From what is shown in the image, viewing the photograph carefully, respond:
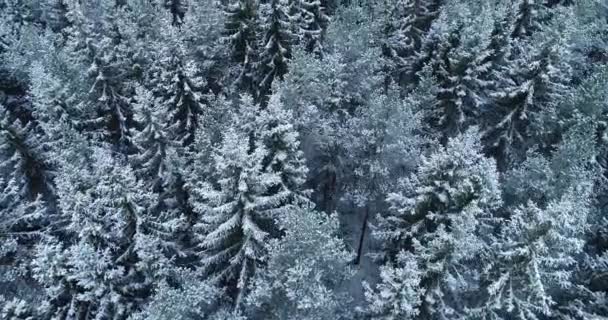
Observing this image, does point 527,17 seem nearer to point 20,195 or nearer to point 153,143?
point 153,143

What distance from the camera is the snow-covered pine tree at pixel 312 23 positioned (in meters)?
32.3

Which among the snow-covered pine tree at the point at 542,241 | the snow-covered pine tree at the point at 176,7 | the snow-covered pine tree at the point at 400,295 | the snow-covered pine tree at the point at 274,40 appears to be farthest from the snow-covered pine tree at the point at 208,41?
the snow-covered pine tree at the point at 542,241

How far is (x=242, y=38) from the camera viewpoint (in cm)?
2989

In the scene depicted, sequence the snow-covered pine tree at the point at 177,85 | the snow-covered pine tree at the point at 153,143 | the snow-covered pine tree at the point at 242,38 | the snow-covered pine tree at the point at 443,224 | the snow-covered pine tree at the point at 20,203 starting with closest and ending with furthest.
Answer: the snow-covered pine tree at the point at 443,224
the snow-covered pine tree at the point at 20,203
the snow-covered pine tree at the point at 153,143
the snow-covered pine tree at the point at 177,85
the snow-covered pine tree at the point at 242,38

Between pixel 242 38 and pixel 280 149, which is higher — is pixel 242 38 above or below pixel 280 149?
above

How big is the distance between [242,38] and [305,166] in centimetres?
1128

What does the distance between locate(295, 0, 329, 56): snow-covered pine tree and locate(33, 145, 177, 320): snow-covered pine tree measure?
1607 centimetres

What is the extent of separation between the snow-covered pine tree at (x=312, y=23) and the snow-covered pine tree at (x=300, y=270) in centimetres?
1610

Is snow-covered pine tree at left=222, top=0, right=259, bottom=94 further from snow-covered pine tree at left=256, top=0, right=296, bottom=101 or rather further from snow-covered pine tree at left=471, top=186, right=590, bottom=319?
snow-covered pine tree at left=471, top=186, right=590, bottom=319

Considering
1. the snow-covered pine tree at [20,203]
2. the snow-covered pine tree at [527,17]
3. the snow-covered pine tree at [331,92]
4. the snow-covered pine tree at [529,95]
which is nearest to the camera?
the snow-covered pine tree at [20,203]

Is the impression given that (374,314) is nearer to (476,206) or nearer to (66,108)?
(476,206)

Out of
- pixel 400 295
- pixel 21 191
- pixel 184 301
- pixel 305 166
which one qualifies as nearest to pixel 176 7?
pixel 21 191

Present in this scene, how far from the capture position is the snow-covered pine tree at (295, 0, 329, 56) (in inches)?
1271

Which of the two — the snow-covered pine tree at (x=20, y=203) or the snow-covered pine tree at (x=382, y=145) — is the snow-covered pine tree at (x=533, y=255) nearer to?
the snow-covered pine tree at (x=382, y=145)
